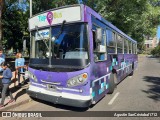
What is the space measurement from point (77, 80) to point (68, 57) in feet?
2.43

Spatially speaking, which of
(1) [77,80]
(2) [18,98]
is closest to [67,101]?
(1) [77,80]

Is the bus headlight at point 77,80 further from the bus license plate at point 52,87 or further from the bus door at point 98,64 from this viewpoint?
the bus license plate at point 52,87

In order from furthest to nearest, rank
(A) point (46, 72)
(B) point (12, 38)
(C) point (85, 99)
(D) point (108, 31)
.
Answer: (B) point (12, 38) → (D) point (108, 31) → (A) point (46, 72) → (C) point (85, 99)

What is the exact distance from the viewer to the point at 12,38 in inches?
1419

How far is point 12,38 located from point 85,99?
32.3 m

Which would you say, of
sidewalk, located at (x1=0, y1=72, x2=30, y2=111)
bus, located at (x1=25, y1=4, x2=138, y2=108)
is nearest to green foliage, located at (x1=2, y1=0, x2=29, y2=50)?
sidewalk, located at (x1=0, y1=72, x2=30, y2=111)

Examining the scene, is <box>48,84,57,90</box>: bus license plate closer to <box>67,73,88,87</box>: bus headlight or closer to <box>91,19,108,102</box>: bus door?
<box>67,73,88,87</box>: bus headlight

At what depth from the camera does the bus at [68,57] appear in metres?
6.10

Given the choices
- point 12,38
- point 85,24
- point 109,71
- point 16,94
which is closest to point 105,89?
point 109,71

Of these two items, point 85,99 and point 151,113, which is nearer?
point 85,99

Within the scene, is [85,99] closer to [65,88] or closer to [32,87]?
[65,88]

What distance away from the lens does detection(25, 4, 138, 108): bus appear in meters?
6.10

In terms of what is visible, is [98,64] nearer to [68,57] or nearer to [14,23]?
[68,57]

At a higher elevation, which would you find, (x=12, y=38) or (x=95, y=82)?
(x=12, y=38)
